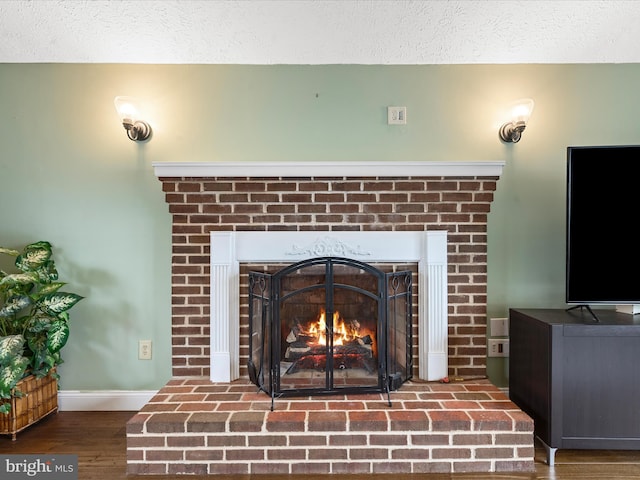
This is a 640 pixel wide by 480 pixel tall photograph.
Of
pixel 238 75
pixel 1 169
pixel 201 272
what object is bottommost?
pixel 201 272

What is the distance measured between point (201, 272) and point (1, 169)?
4.57 feet

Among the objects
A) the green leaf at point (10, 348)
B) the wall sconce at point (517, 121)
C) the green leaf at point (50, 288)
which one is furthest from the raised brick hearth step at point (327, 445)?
the wall sconce at point (517, 121)

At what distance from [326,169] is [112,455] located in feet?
6.13

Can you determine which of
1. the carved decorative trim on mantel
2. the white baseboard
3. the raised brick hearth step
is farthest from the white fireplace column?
the white baseboard

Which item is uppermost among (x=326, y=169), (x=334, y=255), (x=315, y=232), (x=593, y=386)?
(x=326, y=169)

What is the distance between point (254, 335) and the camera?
7.10 feet

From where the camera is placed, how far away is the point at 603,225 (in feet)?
6.23

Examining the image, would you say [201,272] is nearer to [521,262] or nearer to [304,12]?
[304,12]

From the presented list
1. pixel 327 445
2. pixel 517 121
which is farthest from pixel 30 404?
pixel 517 121

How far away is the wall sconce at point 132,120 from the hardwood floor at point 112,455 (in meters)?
1.69

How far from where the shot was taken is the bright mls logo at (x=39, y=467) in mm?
1701

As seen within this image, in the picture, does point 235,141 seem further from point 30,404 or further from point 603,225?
point 603,225

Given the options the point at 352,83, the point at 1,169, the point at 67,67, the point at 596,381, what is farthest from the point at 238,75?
the point at 596,381

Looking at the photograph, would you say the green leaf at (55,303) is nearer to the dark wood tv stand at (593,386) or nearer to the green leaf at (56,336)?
the green leaf at (56,336)
